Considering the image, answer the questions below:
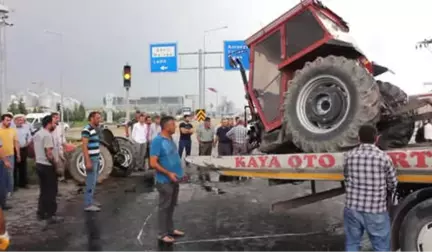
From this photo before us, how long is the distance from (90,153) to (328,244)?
4.15 metres

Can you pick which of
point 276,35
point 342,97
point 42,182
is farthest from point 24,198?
point 342,97

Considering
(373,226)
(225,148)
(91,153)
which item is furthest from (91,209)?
(373,226)

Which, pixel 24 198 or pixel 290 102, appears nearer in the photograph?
pixel 290 102

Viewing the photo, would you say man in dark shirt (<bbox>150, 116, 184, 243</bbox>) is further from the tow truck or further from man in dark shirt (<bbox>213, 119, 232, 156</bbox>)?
man in dark shirt (<bbox>213, 119, 232, 156</bbox>)

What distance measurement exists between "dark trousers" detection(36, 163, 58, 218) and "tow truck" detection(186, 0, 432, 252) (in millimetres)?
3093

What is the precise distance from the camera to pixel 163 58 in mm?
28578

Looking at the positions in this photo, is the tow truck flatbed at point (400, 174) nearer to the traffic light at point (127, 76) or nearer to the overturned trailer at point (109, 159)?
the overturned trailer at point (109, 159)

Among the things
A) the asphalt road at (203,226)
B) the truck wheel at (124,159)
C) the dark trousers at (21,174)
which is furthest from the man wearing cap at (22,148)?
the truck wheel at (124,159)

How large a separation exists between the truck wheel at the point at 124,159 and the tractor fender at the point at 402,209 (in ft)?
29.8

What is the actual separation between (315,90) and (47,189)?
477 cm

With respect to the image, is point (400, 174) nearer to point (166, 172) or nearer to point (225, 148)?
point (166, 172)

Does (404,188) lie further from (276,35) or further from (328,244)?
(276,35)

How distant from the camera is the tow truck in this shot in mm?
4320

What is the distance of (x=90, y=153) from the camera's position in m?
8.01
